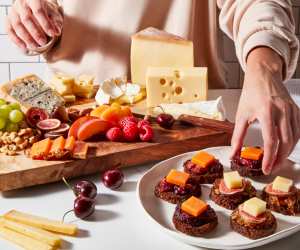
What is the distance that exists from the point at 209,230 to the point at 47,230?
291 mm

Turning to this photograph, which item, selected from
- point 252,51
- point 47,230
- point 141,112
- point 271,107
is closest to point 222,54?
point 141,112

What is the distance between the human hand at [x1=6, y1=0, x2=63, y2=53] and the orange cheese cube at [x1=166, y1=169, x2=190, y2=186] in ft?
2.33

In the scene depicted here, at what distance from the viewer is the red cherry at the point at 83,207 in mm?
1035

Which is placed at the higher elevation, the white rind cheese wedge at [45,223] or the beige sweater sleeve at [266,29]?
the beige sweater sleeve at [266,29]

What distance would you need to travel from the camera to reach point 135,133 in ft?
4.32

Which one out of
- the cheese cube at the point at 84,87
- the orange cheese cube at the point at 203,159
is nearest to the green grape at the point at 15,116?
the cheese cube at the point at 84,87

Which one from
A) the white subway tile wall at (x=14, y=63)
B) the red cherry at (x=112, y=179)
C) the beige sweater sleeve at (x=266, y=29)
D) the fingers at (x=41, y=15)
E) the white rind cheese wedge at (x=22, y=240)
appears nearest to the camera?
the white rind cheese wedge at (x=22, y=240)

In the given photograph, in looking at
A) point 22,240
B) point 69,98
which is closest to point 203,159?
point 22,240

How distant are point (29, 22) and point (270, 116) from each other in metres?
0.86

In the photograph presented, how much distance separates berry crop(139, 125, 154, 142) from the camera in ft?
4.33

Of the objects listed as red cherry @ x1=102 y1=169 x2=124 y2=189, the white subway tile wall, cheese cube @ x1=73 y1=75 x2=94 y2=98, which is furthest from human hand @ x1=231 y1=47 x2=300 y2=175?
the white subway tile wall

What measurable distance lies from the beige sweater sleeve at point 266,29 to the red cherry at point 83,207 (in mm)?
525

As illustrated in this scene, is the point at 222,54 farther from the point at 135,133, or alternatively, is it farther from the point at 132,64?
the point at 135,133

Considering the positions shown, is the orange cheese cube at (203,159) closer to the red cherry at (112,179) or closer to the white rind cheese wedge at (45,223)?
the red cherry at (112,179)
